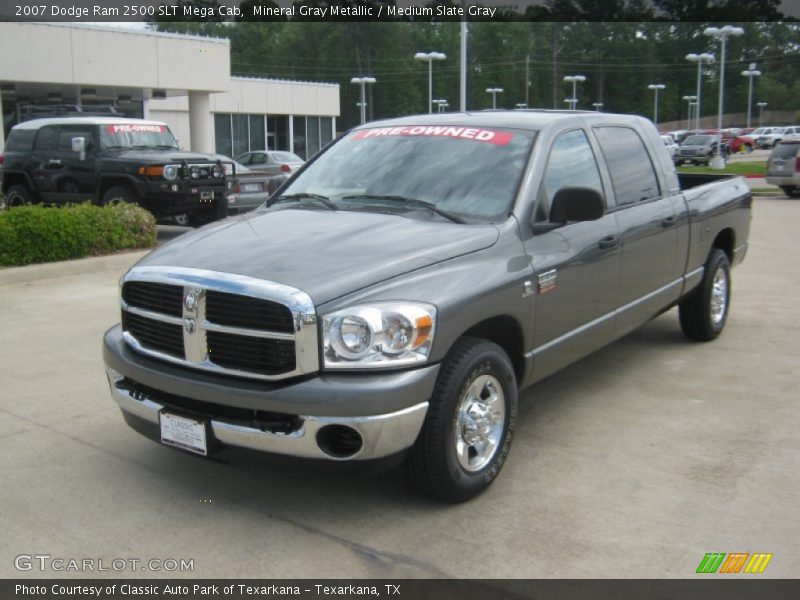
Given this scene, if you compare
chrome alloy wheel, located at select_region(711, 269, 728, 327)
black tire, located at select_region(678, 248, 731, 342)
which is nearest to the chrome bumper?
black tire, located at select_region(678, 248, 731, 342)

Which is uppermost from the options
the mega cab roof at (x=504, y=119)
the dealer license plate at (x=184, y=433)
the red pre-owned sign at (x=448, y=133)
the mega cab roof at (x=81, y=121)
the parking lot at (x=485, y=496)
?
the mega cab roof at (x=81, y=121)

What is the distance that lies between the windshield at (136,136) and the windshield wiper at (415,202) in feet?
32.6

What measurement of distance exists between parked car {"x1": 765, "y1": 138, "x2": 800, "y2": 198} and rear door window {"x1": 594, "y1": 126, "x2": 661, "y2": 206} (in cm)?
1793

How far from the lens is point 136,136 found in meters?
14.1

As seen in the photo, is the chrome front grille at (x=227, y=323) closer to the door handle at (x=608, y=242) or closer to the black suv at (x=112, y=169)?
the door handle at (x=608, y=242)

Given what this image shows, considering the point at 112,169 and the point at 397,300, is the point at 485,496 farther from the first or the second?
the point at 112,169

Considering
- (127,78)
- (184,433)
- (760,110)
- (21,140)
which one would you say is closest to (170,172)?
(21,140)

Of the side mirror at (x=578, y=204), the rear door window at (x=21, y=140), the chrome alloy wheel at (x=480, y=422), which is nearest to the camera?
the chrome alloy wheel at (x=480, y=422)

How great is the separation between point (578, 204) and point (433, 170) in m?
0.87

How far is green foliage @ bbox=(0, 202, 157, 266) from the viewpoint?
990 centimetres

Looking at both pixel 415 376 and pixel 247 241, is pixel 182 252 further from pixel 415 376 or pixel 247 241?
pixel 415 376

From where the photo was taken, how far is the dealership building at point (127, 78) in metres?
24.0

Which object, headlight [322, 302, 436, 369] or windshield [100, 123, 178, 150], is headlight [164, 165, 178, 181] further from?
headlight [322, 302, 436, 369]

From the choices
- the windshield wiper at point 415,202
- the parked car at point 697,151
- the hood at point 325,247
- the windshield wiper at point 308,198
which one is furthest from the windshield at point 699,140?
the hood at point 325,247
